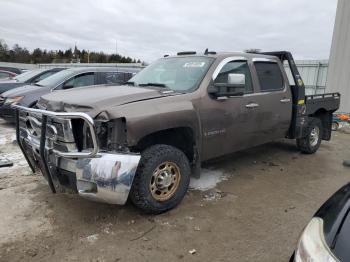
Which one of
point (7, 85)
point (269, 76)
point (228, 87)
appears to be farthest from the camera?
point (7, 85)

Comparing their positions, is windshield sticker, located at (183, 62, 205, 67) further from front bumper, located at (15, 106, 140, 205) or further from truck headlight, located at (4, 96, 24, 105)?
truck headlight, located at (4, 96, 24, 105)

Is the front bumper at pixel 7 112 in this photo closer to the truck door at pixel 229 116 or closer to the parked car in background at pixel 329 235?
the truck door at pixel 229 116

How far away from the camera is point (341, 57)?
42.1 feet

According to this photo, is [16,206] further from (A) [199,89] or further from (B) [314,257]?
(B) [314,257]

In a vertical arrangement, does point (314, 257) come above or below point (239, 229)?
above

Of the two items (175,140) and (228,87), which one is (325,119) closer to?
(228,87)

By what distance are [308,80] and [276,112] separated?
30.9 feet

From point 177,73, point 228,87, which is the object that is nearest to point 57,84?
point 177,73

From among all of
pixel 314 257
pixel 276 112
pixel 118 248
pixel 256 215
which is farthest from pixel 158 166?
pixel 276 112

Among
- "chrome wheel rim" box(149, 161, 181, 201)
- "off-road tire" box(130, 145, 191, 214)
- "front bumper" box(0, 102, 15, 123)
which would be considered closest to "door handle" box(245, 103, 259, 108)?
"off-road tire" box(130, 145, 191, 214)

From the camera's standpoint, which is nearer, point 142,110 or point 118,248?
point 118,248

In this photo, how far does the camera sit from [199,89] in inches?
174

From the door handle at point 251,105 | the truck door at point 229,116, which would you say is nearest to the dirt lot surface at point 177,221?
the truck door at point 229,116

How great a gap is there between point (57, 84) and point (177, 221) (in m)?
5.82
